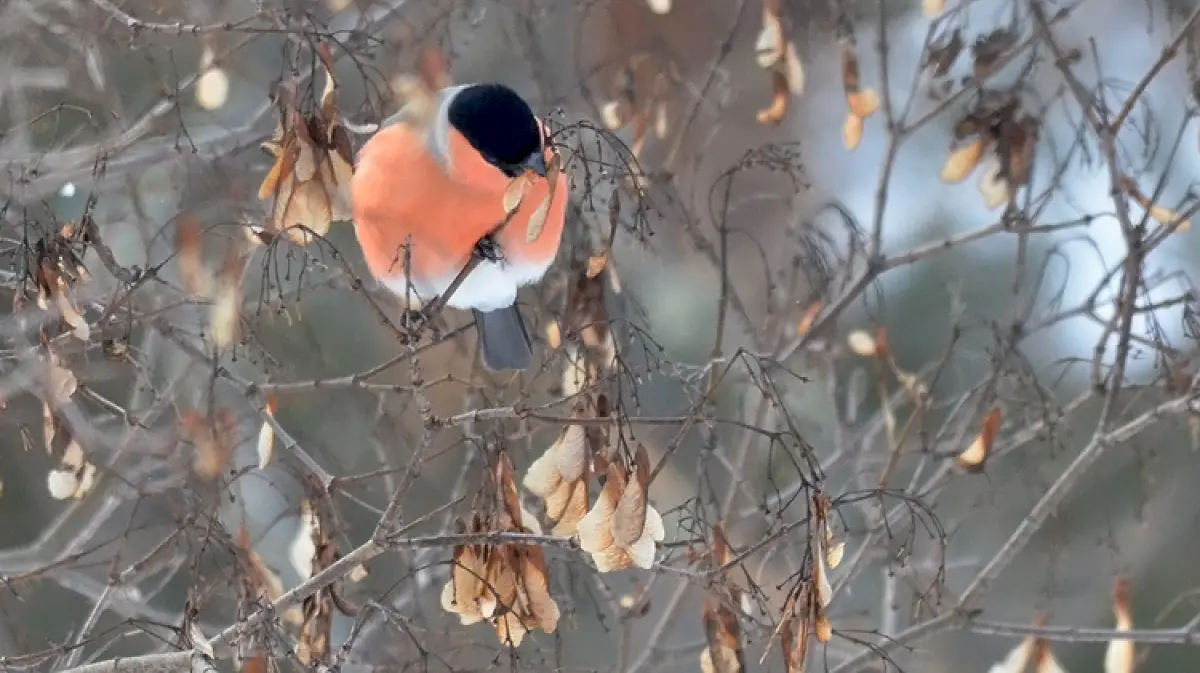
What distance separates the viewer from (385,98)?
2.39ft

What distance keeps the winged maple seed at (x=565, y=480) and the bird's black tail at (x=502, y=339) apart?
22 centimetres

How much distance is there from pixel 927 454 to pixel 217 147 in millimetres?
687

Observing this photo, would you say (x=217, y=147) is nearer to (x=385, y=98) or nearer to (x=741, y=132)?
(x=385, y=98)

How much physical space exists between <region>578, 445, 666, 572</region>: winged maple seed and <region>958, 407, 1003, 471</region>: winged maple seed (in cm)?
35

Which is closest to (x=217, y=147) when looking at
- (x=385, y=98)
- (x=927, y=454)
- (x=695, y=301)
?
(x=385, y=98)

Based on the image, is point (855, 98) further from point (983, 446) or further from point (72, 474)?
point (72, 474)

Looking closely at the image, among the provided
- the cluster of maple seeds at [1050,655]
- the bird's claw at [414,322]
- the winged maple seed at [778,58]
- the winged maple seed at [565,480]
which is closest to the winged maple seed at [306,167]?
the bird's claw at [414,322]

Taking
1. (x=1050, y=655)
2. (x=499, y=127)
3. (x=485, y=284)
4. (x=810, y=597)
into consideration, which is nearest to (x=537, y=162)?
(x=499, y=127)

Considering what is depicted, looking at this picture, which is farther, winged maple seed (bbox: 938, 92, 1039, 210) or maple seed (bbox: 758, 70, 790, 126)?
maple seed (bbox: 758, 70, 790, 126)

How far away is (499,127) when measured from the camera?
588 mm

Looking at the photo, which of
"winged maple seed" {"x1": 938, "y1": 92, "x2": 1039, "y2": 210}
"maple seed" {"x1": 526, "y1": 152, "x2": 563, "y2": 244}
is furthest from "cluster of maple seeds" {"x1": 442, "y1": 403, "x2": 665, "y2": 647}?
"winged maple seed" {"x1": 938, "y1": 92, "x2": 1039, "y2": 210}

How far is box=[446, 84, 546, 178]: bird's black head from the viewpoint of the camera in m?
0.58

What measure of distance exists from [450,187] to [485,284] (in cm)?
10

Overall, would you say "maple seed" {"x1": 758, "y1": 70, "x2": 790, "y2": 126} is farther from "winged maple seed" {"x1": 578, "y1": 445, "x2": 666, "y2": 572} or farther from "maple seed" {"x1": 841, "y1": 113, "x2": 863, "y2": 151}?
"winged maple seed" {"x1": 578, "y1": 445, "x2": 666, "y2": 572}
